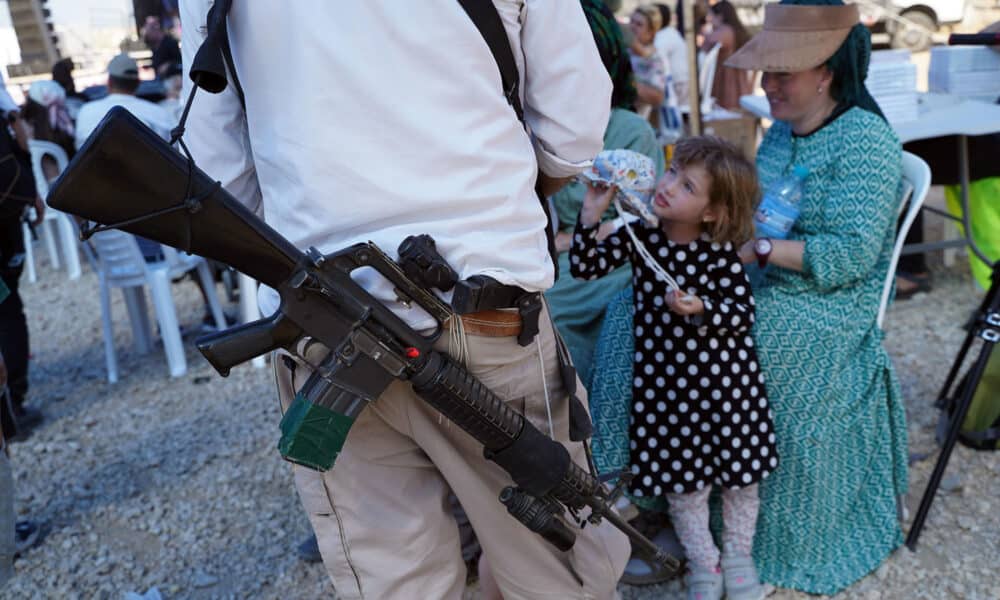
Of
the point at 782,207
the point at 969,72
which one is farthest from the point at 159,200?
the point at 969,72

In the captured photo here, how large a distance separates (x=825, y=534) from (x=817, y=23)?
149 cm

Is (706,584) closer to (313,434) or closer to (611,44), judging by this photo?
(313,434)

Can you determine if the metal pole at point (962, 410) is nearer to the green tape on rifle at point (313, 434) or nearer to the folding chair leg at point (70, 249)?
the green tape on rifle at point (313, 434)

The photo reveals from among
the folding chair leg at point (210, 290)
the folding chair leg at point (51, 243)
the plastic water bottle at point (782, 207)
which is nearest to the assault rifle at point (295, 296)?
the plastic water bottle at point (782, 207)

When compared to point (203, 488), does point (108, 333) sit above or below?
above

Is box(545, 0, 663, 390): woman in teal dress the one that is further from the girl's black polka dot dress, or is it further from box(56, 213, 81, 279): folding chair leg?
box(56, 213, 81, 279): folding chair leg

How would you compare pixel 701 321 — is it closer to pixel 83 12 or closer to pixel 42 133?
pixel 42 133

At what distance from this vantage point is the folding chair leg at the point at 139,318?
527cm

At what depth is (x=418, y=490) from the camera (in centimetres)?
180

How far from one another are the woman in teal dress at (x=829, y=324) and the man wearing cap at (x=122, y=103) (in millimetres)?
3424

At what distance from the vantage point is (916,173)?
8.76 ft

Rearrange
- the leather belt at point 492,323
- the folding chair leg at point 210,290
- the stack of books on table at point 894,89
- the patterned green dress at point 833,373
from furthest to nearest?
the folding chair leg at point 210,290
the stack of books on table at point 894,89
the patterned green dress at point 833,373
the leather belt at point 492,323

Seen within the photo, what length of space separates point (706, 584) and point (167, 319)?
11.3 ft

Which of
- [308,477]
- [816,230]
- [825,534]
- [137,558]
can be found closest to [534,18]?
[308,477]
